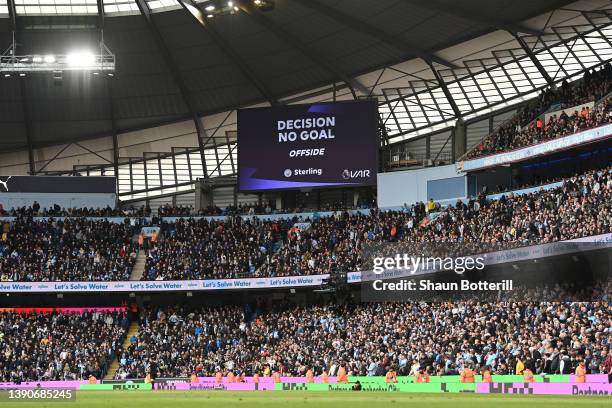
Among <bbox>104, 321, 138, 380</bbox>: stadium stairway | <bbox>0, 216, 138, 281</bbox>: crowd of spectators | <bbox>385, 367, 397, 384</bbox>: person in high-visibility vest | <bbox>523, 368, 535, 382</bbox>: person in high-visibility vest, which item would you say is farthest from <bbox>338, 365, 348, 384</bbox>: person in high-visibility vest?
<bbox>0, 216, 138, 281</bbox>: crowd of spectators

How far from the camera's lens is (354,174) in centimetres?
6172

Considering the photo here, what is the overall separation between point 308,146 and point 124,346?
17.3m

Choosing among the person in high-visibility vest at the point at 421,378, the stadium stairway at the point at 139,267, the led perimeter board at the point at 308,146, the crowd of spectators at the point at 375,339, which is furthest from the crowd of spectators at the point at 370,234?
the person in high-visibility vest at the point at 421,378

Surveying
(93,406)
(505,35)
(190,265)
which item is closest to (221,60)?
(190,265)

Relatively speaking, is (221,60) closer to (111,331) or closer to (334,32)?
(334,32)

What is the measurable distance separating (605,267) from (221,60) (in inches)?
1206

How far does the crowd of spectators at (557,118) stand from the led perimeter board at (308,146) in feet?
22.7

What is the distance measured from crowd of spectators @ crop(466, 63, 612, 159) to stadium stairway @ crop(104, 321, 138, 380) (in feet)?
76.4

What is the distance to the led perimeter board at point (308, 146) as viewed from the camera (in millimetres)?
61406

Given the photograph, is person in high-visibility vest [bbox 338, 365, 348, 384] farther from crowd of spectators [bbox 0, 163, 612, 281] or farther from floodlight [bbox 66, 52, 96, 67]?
floodlight [bbox 66, 52, 96, 67]

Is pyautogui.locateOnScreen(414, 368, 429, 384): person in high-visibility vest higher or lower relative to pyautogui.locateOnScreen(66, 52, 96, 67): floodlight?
lower

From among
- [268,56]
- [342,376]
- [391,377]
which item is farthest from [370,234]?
[391,377]

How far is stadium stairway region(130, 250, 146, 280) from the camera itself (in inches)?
2432

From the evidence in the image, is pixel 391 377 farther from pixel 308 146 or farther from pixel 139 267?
pixel 139 267
